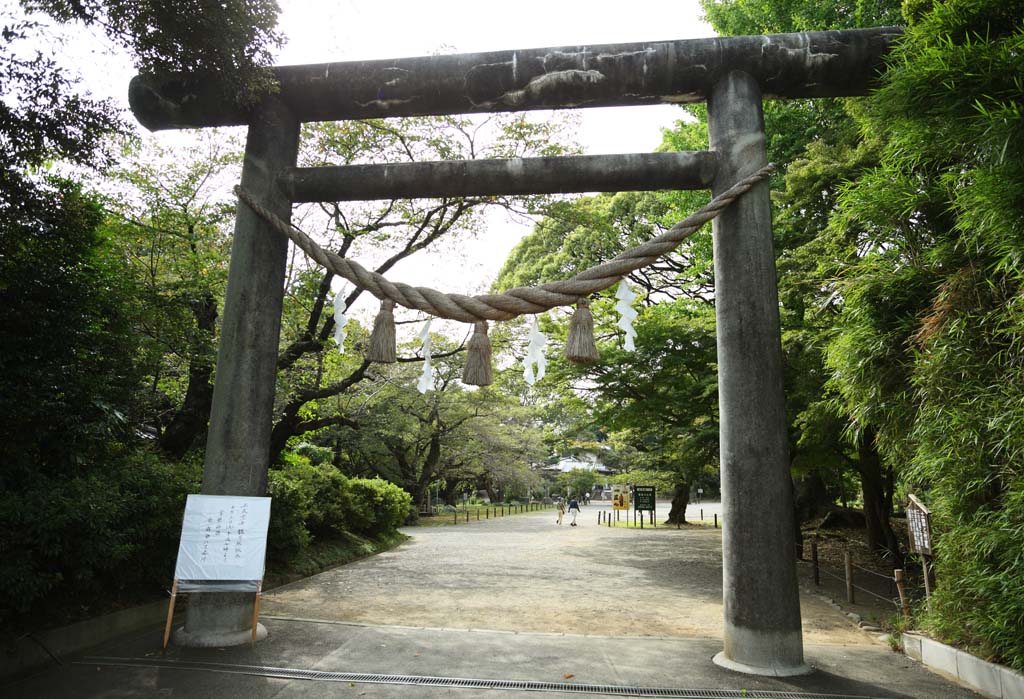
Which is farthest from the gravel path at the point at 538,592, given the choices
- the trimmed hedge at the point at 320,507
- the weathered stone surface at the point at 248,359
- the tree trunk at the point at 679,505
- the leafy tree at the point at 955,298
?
the tree trunk at the point at 679,505

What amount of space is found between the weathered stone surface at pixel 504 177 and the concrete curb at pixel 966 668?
388 centimetres

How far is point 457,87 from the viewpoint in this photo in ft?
16.4

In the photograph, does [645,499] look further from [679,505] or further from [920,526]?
[920,526]

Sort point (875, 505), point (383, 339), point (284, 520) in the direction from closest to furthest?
point (383, 339) < point (284, 520) < point (875, 505)

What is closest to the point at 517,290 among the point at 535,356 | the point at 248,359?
the point at 535,356

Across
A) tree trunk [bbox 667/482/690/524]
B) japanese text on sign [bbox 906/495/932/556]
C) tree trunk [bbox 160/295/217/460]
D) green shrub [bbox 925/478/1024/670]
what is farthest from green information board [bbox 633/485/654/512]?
green shrub [bbox 925/478/1024/670]

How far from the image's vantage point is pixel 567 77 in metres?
4.88

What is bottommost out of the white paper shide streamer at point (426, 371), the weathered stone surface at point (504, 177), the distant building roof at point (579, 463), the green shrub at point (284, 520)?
the green shrub at point (284, 520)

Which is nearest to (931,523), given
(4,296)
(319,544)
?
(4,296)

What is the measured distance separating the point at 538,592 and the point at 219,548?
464cm

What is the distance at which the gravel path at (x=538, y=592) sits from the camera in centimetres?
626

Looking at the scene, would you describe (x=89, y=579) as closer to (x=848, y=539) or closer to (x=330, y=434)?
(x=848, y=539)

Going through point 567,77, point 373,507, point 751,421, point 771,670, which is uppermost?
point 567,77

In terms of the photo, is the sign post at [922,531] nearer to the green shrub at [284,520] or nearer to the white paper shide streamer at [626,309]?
the white paper shide streamer at [626,309]
